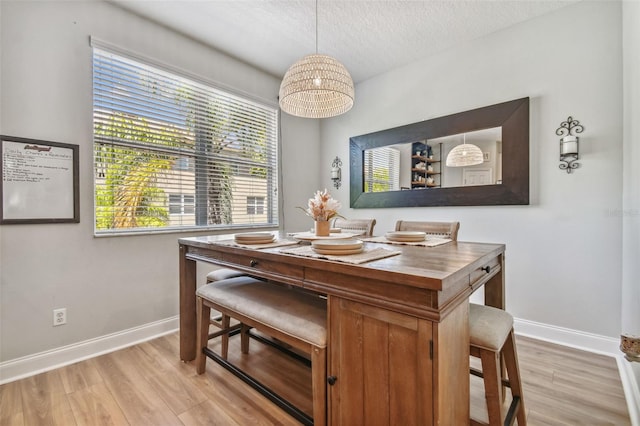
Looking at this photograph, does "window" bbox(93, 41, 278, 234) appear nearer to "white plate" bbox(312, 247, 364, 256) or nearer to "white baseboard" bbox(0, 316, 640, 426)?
"white baseboard" bbox(0, 316, 640, 426)

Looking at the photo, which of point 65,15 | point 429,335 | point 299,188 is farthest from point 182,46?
point 429,335

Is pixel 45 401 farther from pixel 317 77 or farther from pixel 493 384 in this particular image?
pixel 317 77

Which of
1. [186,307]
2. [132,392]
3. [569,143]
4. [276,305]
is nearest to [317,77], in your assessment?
[276,305]

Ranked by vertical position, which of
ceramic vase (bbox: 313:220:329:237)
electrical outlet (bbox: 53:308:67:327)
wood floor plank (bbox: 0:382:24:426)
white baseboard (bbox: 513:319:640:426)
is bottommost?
wood floor plank (bbox: 0:382:24:426)

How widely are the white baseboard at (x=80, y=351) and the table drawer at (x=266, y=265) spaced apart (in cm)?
133

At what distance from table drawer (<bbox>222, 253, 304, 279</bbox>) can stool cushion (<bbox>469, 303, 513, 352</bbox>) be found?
75 cm

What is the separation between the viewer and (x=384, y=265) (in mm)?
1061

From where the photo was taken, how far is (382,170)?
3396 mm

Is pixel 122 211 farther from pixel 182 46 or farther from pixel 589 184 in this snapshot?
pixel 589 184

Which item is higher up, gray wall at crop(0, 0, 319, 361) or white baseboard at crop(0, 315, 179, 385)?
gray wall at crop(0, 0, 319, 361)

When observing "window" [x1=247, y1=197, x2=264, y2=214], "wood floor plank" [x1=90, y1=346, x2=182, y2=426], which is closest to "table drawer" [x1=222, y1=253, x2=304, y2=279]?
"wood floor plank" [x1=90, y1=346, x2=182, y2=426]

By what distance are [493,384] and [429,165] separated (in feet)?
7.42

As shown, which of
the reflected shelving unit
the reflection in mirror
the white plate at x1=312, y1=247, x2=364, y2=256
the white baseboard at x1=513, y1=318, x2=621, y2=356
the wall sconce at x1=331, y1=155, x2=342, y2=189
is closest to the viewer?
the white plate at x1=312, y1=247, x2=364, y2=256

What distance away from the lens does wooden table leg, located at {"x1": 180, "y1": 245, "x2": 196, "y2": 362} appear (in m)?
2.00
